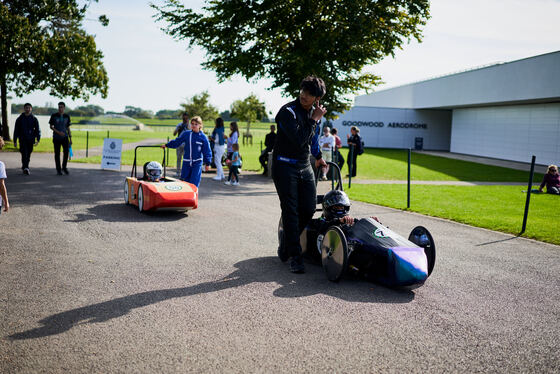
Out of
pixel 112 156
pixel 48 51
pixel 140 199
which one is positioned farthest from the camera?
pixel 48 51

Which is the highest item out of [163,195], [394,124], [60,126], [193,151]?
[394,124]

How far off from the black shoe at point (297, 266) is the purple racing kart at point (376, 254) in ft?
0.94

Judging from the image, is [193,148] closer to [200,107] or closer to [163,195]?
[163,195]

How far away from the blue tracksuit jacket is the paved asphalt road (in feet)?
8.61

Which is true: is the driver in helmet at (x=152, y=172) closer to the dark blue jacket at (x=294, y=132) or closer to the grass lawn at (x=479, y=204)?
the dark blue jacket at (x=294, y=132)

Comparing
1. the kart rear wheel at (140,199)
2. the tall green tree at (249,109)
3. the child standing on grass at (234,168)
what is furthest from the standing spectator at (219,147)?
the tall green tree at (249,109)

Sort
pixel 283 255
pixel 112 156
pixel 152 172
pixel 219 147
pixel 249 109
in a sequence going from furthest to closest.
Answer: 1. pixel 249 109
2. pixel 112 156
3. pixel 219 147
4. pixel 152 172
5. pixel 283 255

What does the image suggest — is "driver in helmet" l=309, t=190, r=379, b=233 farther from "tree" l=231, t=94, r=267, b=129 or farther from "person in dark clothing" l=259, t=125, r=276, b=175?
"tree" l=231, t=94, r=267, b=129

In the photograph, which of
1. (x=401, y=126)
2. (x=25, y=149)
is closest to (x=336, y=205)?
(x=25, y=149)

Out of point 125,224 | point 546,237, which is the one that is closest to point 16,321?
point 125,224

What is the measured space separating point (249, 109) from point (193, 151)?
55.7m

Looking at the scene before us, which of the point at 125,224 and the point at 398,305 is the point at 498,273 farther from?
the point at 125,224

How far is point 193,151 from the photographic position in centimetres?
1083

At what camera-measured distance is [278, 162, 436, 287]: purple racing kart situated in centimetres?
517
